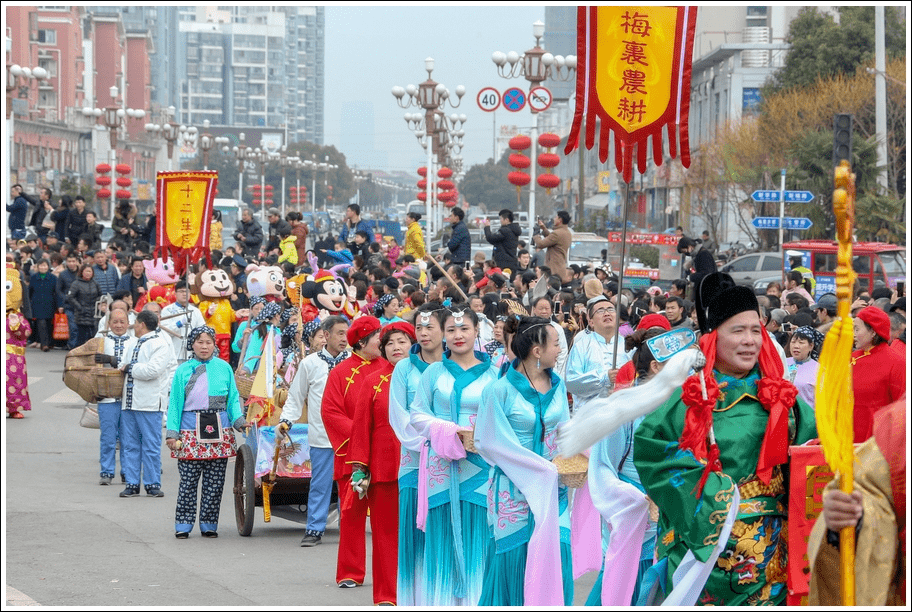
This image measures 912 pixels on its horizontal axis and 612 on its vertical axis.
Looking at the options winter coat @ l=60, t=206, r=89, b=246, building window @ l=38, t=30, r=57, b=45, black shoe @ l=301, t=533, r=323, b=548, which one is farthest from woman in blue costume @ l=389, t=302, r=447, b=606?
building window @ l=38, t=30, r=57, b=45

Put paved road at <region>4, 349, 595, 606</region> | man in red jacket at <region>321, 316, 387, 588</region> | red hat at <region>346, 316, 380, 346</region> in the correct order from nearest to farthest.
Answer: paved road at <region>4, 349, 595, 606</region> → man in red jacket at <region>321, 316, 387, 588</region> → red hat at <region>346, 316, 380, 346</region>

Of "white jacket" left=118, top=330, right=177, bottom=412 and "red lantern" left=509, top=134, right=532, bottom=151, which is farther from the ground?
"red lantern" left=509, top=134, right=532, bottom=151

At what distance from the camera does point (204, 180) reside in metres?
15.0

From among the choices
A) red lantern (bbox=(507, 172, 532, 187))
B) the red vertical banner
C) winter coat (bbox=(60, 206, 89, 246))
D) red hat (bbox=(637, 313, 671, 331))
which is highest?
red lantern (bbox=(507, 172, 532, 187))

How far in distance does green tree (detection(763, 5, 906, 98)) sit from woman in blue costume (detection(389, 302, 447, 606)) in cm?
3598

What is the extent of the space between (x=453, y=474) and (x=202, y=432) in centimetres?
336

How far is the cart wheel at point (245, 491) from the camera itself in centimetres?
955

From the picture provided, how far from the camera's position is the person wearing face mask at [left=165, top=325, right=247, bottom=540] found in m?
9.69

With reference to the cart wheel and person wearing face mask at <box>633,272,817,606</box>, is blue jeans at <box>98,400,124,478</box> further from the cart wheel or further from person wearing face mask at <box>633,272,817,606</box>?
person wearing face mask at <box>633,272,817,606</box>

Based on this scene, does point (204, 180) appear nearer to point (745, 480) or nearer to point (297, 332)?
point (297, 332)

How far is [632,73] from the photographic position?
7.07 m

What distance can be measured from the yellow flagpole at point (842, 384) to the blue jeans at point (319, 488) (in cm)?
560

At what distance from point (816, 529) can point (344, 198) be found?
134 m

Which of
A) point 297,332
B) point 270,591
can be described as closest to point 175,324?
point 297,332
